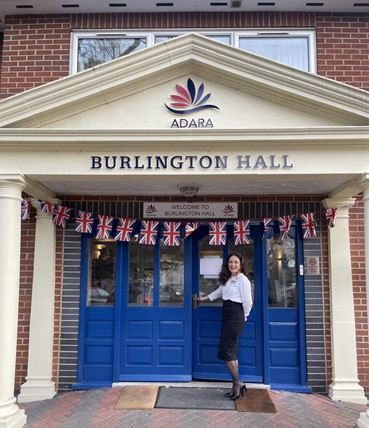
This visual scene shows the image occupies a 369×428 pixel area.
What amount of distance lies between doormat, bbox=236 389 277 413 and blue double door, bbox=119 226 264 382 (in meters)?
0.31

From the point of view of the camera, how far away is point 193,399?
5.34 m

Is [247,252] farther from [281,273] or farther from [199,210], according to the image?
[199,210]

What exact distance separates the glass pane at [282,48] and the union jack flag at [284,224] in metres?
2.39

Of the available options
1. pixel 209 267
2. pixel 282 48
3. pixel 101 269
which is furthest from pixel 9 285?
pixel 282 48

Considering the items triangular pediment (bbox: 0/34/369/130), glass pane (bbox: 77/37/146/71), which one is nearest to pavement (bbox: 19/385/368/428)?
triangular pediment (bbox: 0/34/369/130)

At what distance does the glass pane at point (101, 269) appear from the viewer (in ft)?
20.1

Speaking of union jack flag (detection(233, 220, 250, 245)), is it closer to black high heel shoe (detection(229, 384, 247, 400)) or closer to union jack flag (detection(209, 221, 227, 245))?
union jack flag (detection(209, 221, 227, 245))

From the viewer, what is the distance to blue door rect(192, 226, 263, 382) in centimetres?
591

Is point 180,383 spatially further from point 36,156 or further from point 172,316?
point 36,156

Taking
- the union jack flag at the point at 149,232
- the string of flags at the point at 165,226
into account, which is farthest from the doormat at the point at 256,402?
the union jack flag at the point at 149,232

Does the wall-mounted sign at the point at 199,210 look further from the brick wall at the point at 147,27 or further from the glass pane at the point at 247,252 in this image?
the brick wall at the point at 147,27

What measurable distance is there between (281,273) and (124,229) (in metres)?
2.38

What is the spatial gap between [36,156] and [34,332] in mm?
2593

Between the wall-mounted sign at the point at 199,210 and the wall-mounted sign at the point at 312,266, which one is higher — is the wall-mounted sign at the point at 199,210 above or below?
above
